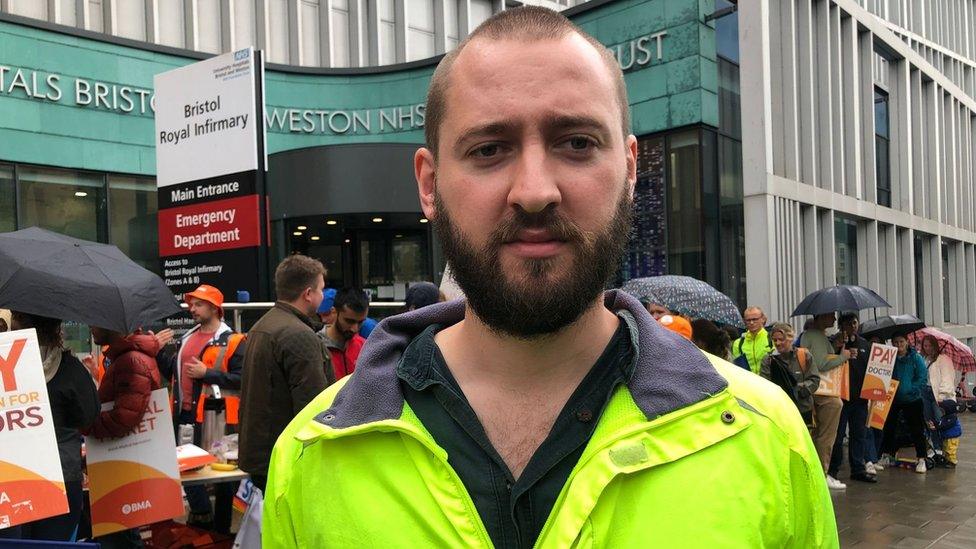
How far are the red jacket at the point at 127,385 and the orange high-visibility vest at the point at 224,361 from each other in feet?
3.70

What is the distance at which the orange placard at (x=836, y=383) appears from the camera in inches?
356

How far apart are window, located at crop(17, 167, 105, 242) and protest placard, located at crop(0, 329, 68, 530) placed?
11.4m

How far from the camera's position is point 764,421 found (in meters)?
1.47

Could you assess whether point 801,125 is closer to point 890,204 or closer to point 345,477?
point 890,204

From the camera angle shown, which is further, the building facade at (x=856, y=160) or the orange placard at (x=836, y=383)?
the building facade at (x=856, y=160)

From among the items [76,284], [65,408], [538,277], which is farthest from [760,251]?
[538,277]

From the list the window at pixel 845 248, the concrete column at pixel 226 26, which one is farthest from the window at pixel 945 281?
the concrete column at pixel 226 26

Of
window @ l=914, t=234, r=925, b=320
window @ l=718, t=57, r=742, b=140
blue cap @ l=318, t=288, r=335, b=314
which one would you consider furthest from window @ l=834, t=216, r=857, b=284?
blue cap @ l=318, t=288, r=335, b=314

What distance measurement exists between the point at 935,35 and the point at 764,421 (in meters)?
30.9

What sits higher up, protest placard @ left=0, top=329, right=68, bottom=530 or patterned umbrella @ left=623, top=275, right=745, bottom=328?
patterned umbrella @ left=623, top=275, right=745, bottom=328

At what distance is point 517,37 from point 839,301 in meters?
9.37

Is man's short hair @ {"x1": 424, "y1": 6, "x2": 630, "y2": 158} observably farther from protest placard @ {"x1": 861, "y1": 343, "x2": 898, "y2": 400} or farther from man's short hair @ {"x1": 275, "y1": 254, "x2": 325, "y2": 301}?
protest placard @ {"x1": 861, "y1": 343, "x2": 898, "y2": 400}

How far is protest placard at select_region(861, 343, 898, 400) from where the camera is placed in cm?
977

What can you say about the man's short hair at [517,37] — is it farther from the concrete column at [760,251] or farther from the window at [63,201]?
the window at [63,201]
